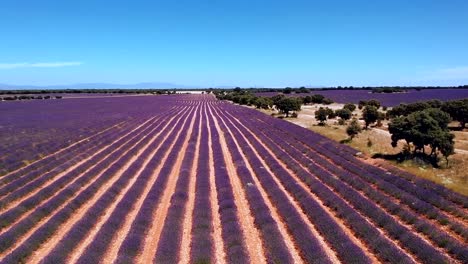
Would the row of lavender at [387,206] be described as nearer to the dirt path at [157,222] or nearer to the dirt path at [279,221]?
the dirt path at [279,221]

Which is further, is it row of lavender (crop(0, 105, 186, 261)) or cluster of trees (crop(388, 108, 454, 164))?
cluster of trees (crop(388, 108, 454, 164))

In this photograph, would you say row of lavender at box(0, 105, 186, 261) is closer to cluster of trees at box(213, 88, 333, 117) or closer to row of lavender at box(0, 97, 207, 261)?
row of lavender at box(0, 97, 207, 261)

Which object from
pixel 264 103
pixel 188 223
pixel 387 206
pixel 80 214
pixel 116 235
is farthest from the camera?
pixel 264 103

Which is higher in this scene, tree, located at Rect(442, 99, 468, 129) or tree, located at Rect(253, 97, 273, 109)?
tree, located at Rect(442, 99, 468, 129)

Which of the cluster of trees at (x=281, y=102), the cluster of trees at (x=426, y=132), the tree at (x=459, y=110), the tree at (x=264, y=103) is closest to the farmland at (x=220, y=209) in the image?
the cluster of trees at (x=426, y=132)

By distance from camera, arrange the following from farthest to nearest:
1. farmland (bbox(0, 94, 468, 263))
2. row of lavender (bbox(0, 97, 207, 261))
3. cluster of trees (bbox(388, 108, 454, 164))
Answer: cluster of trees (bbox(388, 108, 454, 164)) → row of lavender (bbox(0, 97, 207, 261)) → farmland (bbox(0, 94, 468, 263))

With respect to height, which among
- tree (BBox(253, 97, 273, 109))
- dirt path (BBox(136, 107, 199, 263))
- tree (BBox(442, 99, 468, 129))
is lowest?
tree (BBox(253, 97, 273, 109))

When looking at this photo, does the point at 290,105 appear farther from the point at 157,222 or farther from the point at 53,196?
the point at 157,222

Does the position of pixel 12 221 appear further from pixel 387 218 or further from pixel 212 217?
pixel 387 218

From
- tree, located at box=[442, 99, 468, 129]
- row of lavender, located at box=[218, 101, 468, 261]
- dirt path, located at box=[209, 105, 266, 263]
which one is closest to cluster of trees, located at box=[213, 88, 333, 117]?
tree, located at box=[442, 99, 468, 129]

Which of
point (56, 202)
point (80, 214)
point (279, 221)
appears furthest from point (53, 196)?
point (279, 221)
